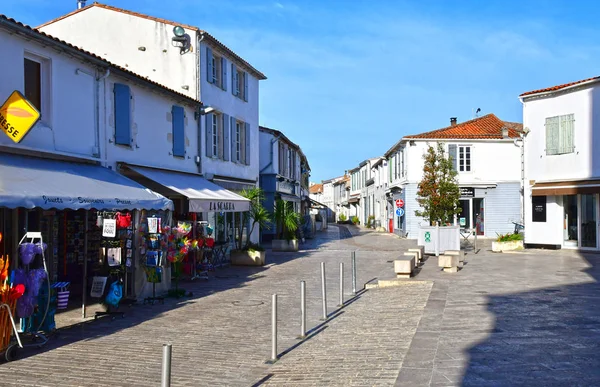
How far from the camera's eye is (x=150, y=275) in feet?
38.3

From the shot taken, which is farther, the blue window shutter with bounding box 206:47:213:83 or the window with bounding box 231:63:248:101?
the window with bounding box 231:63:248:101

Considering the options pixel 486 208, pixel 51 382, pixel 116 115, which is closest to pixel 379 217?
pixel 486 208

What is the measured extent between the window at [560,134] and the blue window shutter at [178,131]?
50.9ft

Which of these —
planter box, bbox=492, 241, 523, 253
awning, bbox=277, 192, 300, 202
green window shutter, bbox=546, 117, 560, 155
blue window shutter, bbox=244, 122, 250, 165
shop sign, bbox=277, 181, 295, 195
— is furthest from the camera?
awning, bbox=277, 192, 300, 202

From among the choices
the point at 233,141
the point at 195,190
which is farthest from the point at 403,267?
the point at 233,141

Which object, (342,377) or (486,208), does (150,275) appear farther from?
(486,208)

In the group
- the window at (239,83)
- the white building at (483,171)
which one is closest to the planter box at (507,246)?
the white building at (483,171)

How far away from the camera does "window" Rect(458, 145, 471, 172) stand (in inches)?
1335

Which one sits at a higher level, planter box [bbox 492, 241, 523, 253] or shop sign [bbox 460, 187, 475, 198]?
shop sign [bbox 460, 187, 475, 198]

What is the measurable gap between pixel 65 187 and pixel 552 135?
804 inches

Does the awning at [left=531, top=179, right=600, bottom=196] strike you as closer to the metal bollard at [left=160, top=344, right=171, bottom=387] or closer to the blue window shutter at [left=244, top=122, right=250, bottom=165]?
the blue window shutter at [left=244, top=122, right=250, bottom=165]

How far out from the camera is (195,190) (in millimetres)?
15484

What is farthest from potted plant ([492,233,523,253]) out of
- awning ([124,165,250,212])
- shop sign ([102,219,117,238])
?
shop sign ([102,219,117,238])

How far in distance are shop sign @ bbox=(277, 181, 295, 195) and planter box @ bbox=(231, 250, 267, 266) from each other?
13.1 meters
